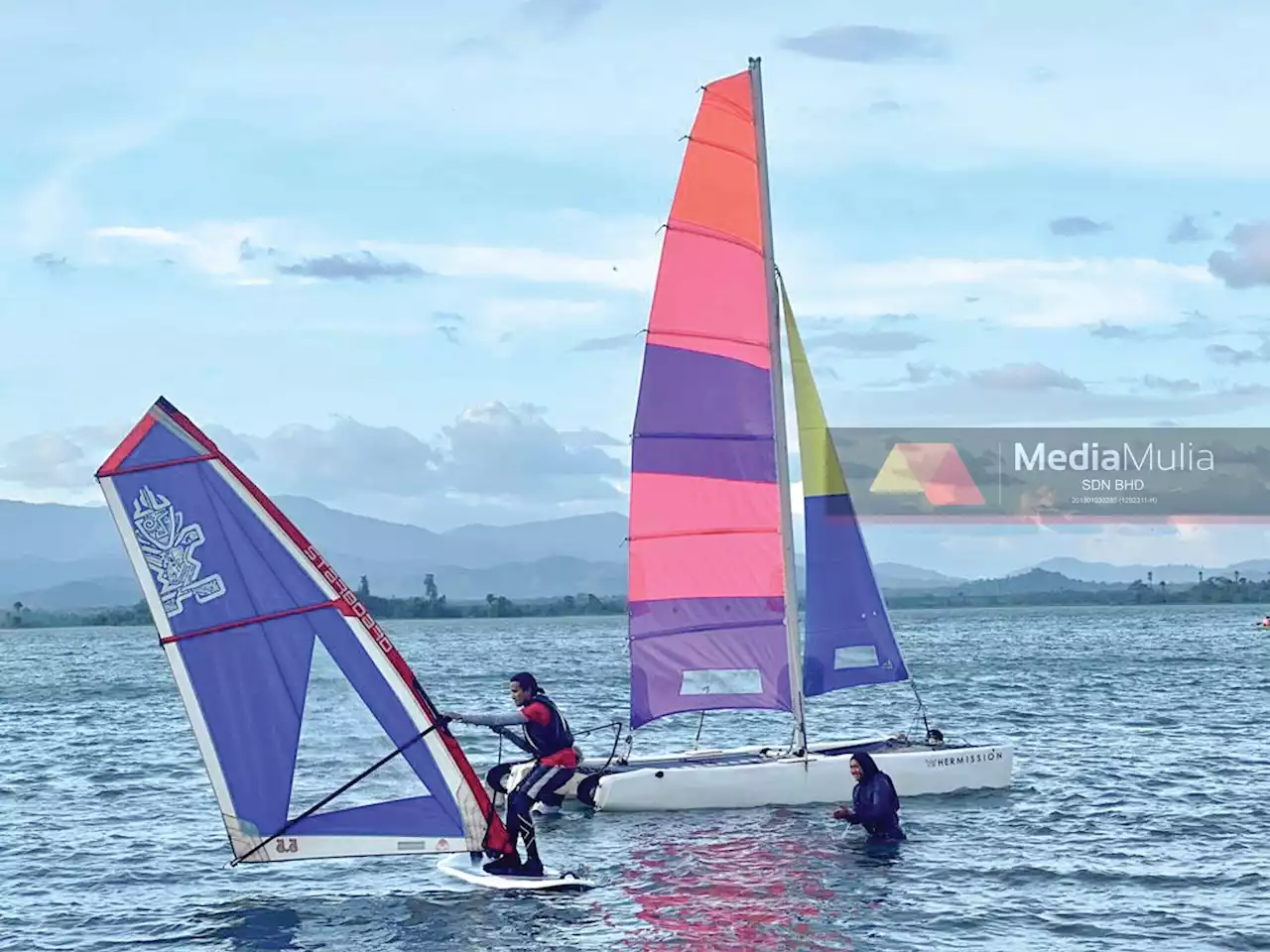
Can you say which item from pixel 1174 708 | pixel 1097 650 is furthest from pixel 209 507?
pixel 1097 650

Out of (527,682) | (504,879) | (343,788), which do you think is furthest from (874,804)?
(343,788)

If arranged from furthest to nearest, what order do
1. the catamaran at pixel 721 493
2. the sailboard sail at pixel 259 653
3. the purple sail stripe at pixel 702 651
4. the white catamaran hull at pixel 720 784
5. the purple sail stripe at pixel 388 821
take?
the purple sail stripe at pixel 702 651 → the catamaran at pixel 721 493 → the white catamaran hull at pixel 720 784 → the purple sail stripe at pixel 388 821 → the sailboard sail at pixel 259 653

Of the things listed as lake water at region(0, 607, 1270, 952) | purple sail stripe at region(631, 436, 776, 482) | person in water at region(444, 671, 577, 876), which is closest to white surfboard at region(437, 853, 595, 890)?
person in water at region(444, 671, 577, 876)

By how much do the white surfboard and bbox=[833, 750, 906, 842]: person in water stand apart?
17.1ft

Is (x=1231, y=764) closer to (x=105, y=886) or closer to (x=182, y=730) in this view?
(x=105, y=886)

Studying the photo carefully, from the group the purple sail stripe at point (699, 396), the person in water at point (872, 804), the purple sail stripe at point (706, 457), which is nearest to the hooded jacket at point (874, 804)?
the person in water at point (872, 804)

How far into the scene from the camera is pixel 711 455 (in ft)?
87.1

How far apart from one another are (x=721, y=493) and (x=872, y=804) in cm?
581

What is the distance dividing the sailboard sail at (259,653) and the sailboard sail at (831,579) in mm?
10805

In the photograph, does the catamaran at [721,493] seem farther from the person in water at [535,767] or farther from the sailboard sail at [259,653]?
the sailboard sail at [259,653]

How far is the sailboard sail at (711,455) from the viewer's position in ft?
86.2

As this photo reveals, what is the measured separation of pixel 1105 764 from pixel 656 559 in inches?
499

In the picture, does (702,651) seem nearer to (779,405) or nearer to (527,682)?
(779,405)

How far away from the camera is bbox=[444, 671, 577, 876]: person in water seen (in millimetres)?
18594
